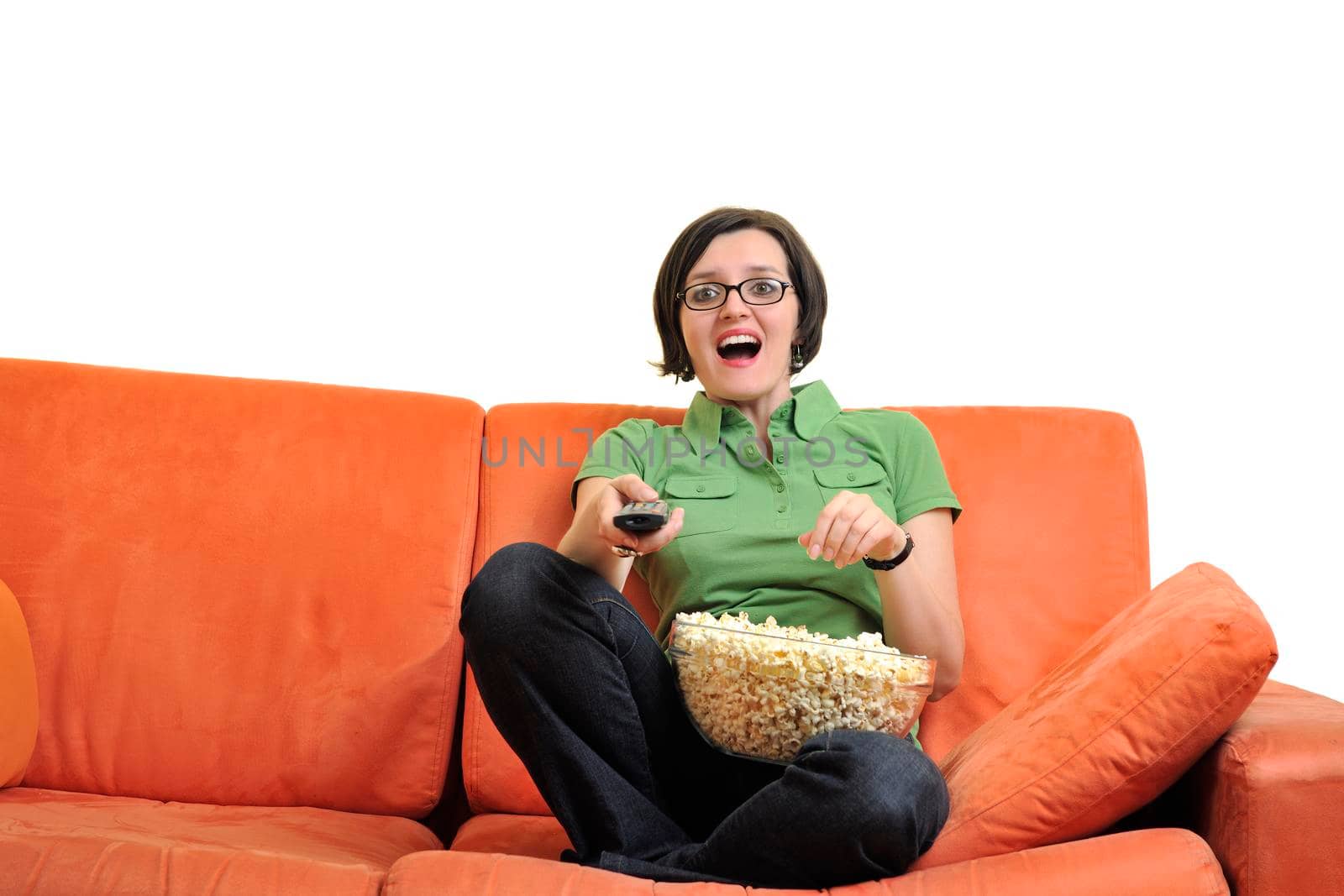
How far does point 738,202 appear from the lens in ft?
7.68

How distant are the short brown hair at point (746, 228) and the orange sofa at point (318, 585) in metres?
0.19

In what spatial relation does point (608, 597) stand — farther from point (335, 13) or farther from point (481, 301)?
point (335, 13)

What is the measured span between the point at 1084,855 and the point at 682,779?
1.50 ft

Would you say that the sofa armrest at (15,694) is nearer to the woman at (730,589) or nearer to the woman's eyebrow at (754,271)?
the woman at (730,589)

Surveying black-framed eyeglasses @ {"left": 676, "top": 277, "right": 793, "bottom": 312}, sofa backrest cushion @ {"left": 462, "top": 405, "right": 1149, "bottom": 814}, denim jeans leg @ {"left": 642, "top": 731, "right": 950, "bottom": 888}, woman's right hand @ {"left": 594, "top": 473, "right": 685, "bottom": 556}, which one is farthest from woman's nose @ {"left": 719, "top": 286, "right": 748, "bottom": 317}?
denim jeans leg @ {"left": 642, "top": 731, "right": 950, "bottom": 888}

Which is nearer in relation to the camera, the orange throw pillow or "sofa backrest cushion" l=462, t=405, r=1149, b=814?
the orange throw pillow

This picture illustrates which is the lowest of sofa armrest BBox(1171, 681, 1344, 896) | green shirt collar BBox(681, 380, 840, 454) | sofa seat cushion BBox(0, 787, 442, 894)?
sofa seat cushion BBox(0, 787, 442, 894)

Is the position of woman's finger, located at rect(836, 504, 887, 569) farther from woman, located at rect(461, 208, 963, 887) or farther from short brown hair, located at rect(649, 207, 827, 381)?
short brown hair, located at rect(649, 207, 827, 381)

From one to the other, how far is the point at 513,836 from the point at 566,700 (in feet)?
1.24

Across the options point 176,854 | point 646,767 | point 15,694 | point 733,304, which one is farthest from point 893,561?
point 15,694

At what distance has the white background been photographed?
2.28 meters

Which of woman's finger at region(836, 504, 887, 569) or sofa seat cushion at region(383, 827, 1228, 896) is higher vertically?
woman's finger at region(836, 504, 887, 569)

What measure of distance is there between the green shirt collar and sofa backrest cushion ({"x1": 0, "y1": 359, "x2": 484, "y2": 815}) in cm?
37

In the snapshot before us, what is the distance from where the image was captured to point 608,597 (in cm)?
138
